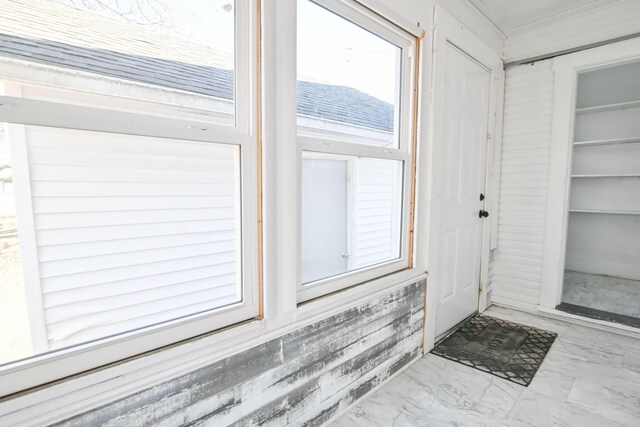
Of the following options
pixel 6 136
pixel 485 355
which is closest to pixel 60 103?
pixel 6 136

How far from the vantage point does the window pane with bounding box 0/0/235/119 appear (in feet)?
2.81

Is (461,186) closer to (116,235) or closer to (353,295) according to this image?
(353,295)

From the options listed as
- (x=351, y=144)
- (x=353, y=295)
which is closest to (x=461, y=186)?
(x=351, y=144)

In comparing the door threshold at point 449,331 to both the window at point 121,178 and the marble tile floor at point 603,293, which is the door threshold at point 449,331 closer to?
Answer: the marble tile floor at point 603,293

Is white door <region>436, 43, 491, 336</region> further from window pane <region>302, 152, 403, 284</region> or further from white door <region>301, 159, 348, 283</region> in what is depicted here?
white door <region>301, 159, 348, 283</region>

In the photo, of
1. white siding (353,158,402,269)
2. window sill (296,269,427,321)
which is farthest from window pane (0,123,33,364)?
white siding (353,158,402,269)

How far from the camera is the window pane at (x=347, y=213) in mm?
1555

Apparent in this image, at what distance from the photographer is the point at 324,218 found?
165cm

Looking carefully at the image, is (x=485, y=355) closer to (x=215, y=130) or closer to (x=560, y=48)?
(x=215, y=130)

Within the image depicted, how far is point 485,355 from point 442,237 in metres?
0.90

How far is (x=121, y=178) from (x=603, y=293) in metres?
4.38

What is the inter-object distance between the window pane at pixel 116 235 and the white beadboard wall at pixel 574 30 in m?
3.09

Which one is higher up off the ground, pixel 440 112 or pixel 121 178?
pixel 440 112

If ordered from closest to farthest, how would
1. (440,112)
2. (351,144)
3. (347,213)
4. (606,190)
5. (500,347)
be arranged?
(351,144)
(347,213)
(440,112)
(500,347)
(606,190)
